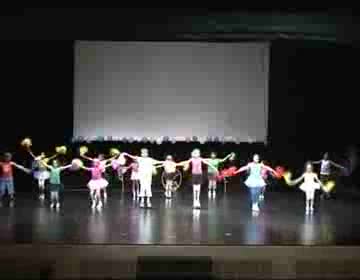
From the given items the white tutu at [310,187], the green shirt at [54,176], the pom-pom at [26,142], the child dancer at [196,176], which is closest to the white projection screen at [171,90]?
the pom-pom at [26,142]

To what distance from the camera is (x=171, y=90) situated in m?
12.4

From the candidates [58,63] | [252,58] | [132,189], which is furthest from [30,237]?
[252,58]

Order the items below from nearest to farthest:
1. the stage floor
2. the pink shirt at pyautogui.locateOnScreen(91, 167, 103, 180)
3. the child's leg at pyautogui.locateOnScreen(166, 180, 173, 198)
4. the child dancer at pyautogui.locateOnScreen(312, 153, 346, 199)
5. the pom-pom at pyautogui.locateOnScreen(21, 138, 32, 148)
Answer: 1. the stage floor
2. the pink shirt at pyautogui.locateOnScreen(91, 167, 103, 180)
3. the pom-pom at pyautogui.locateOnScreen(21, 138, 32, 148)
4. the child's leg at pyautogui.locateOnScreen(166, 180, 173, 198)
5. the child dancer at pyautogui.locateOnScreen(312, 153, 346, 199)

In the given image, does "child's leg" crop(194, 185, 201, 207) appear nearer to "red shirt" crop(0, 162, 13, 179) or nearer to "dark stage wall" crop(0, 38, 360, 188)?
"dark stage wall" crop(0, 38, 360, 188)

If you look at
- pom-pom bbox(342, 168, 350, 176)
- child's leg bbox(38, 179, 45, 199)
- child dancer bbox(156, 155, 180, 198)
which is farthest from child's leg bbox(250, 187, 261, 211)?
→ child's leg bbox(38, 179, 45, 199)

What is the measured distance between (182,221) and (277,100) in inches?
146

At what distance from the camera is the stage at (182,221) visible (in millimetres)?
8281

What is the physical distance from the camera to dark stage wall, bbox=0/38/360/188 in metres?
12.1

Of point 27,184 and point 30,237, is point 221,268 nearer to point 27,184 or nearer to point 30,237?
point 30,237

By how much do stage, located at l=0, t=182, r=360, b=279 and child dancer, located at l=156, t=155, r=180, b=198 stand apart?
1.05m

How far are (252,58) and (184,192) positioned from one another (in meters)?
2.53
